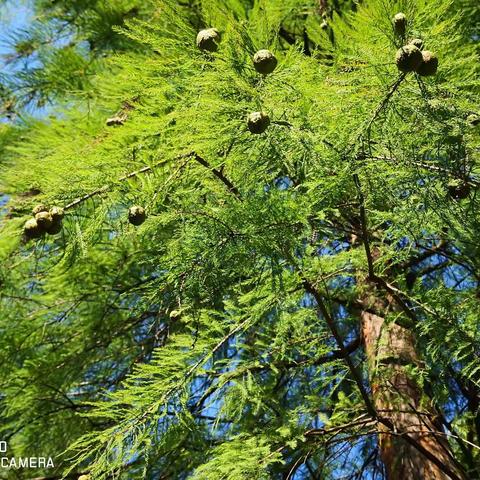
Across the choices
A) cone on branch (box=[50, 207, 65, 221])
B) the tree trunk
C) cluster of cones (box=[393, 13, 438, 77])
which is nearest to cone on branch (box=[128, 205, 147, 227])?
cone on branch (box=[50, 207, 65, 221])

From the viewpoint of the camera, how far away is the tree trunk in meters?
1.98

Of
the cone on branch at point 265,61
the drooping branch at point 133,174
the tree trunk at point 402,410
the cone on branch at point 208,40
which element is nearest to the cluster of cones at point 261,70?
the cone on branch at point 265,61

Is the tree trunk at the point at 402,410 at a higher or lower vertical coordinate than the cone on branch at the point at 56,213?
lower

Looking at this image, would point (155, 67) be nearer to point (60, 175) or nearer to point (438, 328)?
point (60, 175)

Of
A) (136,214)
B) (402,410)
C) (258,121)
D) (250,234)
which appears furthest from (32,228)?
(402,410)

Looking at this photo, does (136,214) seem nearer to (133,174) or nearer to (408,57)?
(133,174)

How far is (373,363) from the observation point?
7.00 feet

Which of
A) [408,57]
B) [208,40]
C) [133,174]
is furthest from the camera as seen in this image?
[133,174]

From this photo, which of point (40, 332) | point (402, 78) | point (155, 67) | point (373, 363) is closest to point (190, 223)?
point (155, 67)

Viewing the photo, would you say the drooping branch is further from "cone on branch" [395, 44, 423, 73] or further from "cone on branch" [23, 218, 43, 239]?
"cone on branch" [395, 44, 423, 73]

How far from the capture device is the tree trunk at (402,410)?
1.98m

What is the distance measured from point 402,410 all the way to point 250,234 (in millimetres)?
846

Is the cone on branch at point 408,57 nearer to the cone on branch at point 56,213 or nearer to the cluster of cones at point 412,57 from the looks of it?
the cluster of cones at point 412,57

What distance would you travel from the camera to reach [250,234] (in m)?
1.46
